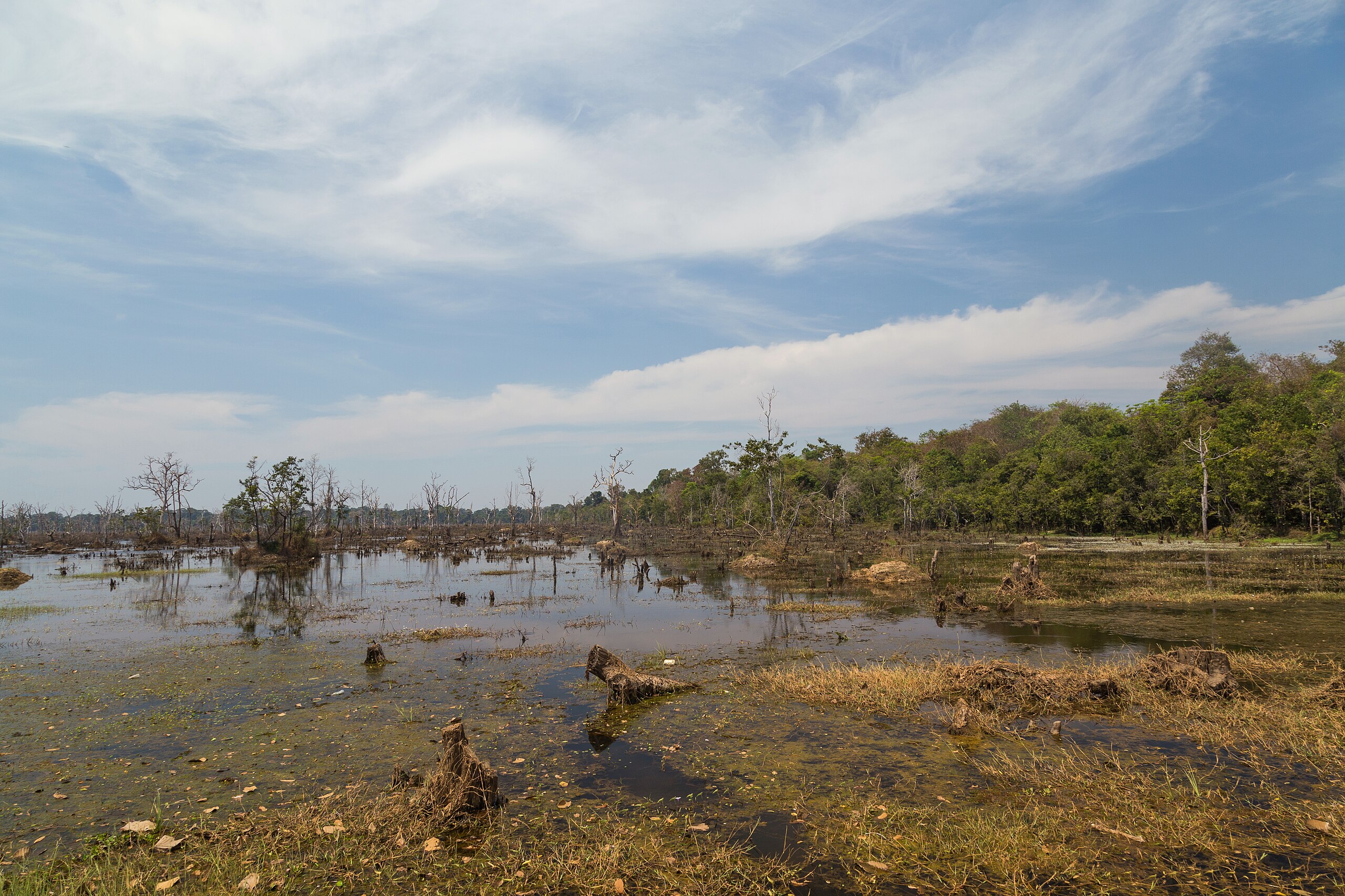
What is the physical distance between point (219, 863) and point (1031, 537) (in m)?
59.4

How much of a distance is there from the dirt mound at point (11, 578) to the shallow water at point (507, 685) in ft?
16.7

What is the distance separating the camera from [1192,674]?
10.9 metres

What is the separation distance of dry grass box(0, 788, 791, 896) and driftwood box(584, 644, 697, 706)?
445 centimetres

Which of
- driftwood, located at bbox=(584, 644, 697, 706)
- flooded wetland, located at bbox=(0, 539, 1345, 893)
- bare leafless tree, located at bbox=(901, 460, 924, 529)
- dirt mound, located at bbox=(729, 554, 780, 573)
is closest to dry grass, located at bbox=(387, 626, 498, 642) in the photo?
flooded wetland, located at bbox=(0, 539, 1345, 893)

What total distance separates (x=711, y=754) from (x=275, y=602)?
24.8 meters

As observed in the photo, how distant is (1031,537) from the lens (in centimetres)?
5422

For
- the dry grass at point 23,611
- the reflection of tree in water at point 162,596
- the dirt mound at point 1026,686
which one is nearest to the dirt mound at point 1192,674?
the dirt mound at point 1026,686

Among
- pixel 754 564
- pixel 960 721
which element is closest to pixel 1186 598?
pixel 960 721

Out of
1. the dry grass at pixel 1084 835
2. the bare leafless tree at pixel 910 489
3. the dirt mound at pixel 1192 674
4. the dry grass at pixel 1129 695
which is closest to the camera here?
the dry grass at pixel 1084 835

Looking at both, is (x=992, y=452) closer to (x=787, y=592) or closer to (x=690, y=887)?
(x=787, y=592)

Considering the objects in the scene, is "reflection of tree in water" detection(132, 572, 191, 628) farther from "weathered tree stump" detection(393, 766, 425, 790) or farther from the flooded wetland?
"weathered tree stump" detection(393, 766, 425, 790)

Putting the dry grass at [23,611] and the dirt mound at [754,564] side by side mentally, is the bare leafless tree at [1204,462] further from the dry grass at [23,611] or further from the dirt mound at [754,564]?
the dry grass at [23,611]

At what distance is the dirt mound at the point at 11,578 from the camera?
3259 cm

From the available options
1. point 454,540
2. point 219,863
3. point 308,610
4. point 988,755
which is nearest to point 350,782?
point 219,863
